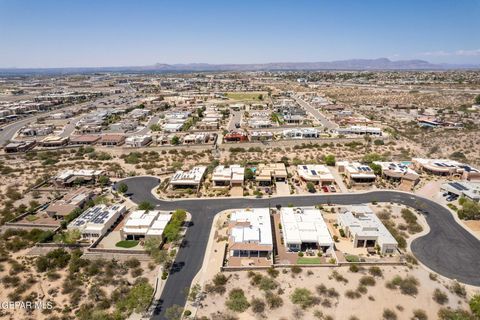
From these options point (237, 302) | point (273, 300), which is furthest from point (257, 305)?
point (237, 302)

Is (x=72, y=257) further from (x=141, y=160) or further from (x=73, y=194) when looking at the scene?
(x=141, y=160)

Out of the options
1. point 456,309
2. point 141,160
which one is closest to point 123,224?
point 141,160

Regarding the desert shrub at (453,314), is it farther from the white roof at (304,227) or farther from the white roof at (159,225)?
the white roof at (159,225)

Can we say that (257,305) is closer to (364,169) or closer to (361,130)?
(364,169)

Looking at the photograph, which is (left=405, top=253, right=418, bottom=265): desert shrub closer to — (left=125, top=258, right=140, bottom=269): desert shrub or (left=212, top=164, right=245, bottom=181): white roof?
(left=212, top=164, right=245, bottom=181): white roof

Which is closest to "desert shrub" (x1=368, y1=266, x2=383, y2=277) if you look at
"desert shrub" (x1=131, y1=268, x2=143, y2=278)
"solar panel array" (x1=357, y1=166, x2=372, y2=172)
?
"desert shrub" (x1=131, y1=268, x2=143, y2=278)

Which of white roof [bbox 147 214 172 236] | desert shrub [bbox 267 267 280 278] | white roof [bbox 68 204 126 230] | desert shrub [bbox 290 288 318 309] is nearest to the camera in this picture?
desert shrub [bbox 290 288 318 309]
